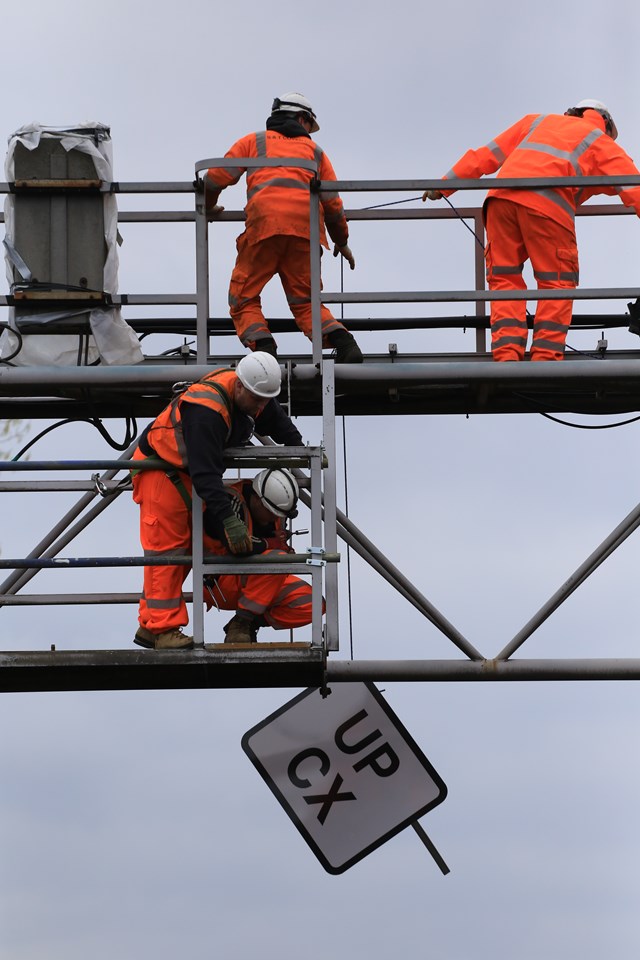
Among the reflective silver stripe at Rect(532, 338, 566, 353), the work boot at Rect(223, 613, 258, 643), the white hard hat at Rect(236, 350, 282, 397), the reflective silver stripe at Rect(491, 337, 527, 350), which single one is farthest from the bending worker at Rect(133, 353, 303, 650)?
the reflective silver stripe at Rect(532, 338, 566, 353)

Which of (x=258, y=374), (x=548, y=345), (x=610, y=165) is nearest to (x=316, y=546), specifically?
(x=258, y=374)

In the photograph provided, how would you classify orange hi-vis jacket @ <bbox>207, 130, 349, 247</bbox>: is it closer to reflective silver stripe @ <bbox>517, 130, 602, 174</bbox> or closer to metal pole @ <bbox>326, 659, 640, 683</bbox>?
reflective silver stripe @ <bbox>517, 130, 602, 174</bbox>

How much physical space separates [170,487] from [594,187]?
364 centimetres

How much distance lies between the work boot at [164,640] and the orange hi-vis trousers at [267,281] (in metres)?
2.32

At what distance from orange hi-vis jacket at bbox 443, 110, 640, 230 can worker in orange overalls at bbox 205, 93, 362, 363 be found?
968 mm

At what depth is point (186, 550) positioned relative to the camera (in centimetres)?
1076

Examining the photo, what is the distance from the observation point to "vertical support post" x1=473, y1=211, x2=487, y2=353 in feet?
42.7

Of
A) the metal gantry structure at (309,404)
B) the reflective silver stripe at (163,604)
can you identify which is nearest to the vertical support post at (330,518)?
the metal gantry structure at (309,404)

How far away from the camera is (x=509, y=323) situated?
481 inches

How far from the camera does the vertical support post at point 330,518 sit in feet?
34.0

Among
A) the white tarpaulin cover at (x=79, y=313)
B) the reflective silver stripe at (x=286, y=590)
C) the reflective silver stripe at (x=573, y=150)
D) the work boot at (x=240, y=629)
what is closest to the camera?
the work boot at (x=240, y=629)

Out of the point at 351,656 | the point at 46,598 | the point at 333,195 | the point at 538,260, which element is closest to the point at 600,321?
the point at 538,260

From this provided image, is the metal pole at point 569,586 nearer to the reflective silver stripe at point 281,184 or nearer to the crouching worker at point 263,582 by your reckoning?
the crouching worker at point 263,582

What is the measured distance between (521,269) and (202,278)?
2230 millimetres
